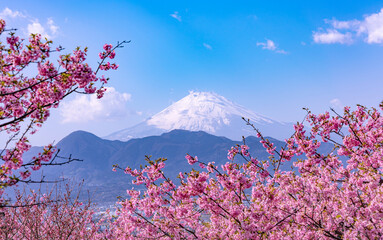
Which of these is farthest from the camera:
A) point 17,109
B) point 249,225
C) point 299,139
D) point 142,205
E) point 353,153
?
point 299,139

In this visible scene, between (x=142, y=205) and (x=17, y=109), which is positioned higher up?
(x=17, y=109)

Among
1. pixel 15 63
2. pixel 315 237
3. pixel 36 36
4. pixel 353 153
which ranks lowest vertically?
pixel 315 237

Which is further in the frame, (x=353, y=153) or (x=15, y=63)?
(x=353, y=153)

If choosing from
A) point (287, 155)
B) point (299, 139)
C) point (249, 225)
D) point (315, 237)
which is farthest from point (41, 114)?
point (299, 139)

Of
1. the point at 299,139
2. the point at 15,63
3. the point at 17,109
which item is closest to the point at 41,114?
the point at 17,109

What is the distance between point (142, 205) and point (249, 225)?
312 centimetres

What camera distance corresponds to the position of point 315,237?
252 inches

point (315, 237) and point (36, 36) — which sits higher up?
point (36, 36)

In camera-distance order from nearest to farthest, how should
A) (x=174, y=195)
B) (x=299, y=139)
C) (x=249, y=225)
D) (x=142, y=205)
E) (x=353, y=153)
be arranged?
(x=249, y=225) → (x=174, y=195) → (x=142, y=205) → (x=353, y=153) → (x=299, y=139)

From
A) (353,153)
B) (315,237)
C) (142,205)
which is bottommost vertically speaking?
(315,237)

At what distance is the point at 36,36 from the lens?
20.8ft

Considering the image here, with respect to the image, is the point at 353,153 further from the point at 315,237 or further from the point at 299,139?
the point at 315,237

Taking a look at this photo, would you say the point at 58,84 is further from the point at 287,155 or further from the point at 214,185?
the point at 287,155

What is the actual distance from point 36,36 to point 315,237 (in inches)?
313
